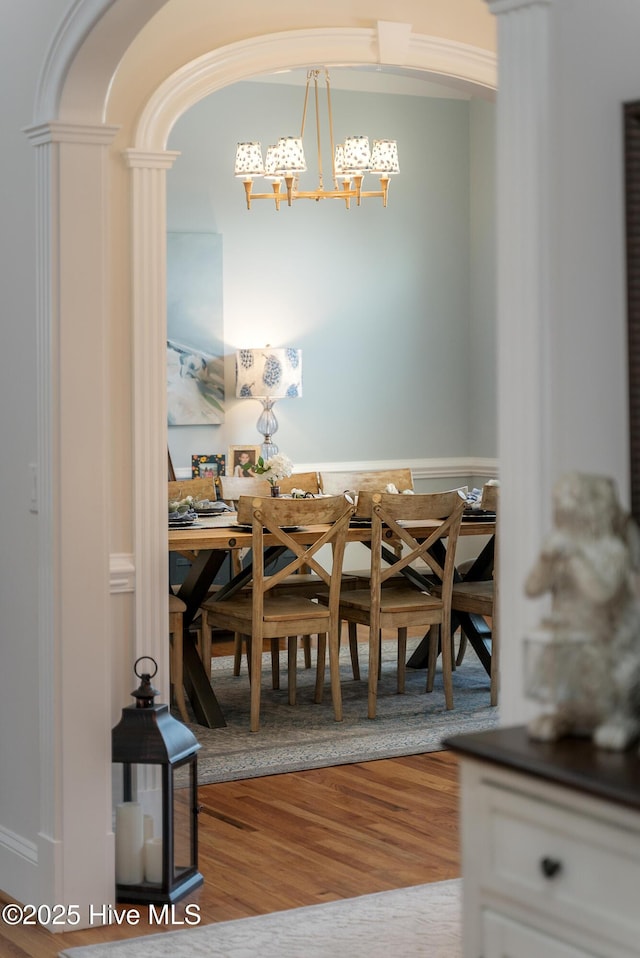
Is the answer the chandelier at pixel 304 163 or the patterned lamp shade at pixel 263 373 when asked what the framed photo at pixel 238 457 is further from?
the chandelier at pixel 304 163

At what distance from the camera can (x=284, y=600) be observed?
5.80 m

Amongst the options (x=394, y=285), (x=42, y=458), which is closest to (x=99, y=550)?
(x=42, y=458)

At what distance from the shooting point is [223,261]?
8.17 meters

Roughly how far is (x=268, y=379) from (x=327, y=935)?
197 inches

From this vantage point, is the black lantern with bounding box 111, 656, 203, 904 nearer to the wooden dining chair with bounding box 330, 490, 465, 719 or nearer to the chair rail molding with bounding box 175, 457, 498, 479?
the wooden dining chair with bounding box 330, 490, 465, 719

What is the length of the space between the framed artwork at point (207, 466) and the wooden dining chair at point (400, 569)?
2.21m

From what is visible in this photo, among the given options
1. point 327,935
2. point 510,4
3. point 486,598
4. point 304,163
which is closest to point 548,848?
point 510,4

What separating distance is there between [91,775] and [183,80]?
86.8 inches

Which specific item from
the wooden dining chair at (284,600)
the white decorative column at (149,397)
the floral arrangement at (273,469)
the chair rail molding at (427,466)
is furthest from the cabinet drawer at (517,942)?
the chair rail molding at (427,466)

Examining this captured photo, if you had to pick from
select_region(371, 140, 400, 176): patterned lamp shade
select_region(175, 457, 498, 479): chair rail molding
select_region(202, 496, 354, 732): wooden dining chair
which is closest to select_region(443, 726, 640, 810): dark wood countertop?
select_region(202, 496, 354, 732): wooden dining chair

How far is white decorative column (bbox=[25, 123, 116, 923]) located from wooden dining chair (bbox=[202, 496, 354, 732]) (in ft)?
6.10

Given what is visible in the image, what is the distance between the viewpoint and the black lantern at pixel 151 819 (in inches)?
138

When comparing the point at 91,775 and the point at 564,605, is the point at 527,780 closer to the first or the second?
the point at 564,605

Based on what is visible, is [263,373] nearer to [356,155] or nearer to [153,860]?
[356,155]
